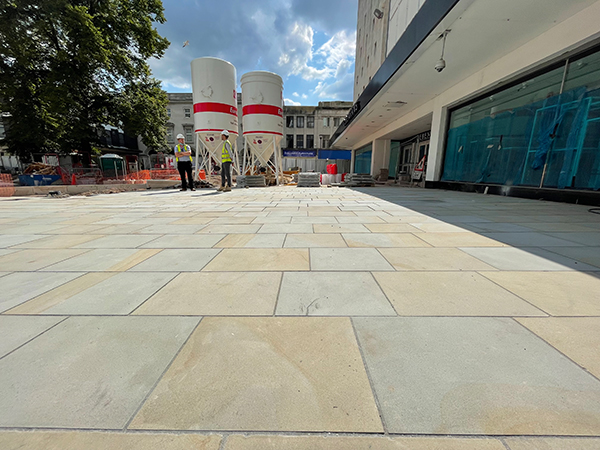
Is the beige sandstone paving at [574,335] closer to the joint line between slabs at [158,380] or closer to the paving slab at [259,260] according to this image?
the paving slab at [259,260]

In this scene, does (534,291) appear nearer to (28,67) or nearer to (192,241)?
(192,241)

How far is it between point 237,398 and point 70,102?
1849 cm

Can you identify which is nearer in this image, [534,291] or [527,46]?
[534,291]

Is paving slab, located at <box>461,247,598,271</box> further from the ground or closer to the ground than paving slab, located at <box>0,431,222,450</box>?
further from the ground

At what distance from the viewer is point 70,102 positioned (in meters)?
13.0

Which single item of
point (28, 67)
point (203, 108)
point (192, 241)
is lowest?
point (192, 241)

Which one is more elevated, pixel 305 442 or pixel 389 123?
pixel 389 123

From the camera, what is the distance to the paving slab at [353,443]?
84cm

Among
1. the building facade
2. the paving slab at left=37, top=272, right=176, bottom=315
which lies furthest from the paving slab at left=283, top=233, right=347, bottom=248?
the building facade

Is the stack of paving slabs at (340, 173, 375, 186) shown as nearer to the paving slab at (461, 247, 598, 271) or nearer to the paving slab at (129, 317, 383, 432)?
the paving slab at (461, 247, 598, 271)

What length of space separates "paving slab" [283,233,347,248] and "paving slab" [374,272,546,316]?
98 centimetres

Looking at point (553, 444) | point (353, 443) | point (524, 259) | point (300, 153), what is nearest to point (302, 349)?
point (353, 443)

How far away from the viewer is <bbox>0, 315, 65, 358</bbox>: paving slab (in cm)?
138

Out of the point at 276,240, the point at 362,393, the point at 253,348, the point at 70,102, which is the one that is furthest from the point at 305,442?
the point at 70,102
